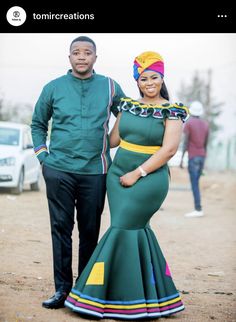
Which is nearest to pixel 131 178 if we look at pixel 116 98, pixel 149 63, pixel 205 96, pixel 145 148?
pixel 145 148

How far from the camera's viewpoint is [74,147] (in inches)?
175

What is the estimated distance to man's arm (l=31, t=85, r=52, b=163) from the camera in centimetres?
458

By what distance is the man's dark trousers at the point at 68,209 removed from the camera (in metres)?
4.52

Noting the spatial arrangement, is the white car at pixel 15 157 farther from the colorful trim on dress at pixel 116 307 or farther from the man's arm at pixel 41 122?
the colorful trim on dress at pixel 116 307

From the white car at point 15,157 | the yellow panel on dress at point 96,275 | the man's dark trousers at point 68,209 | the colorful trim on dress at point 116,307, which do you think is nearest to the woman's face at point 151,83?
the man's dark trousers at point 68,209

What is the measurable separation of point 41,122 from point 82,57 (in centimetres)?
52

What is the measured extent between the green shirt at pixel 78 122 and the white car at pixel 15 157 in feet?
27.9

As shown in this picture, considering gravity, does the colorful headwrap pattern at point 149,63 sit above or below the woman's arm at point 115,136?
above

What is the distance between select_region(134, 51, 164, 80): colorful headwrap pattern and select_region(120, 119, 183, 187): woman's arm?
1.12ft

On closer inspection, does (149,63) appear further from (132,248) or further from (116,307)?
(116,307)

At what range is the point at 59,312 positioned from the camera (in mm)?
4406

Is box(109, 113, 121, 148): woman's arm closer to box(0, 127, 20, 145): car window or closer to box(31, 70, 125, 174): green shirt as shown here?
box(31, 70, 125, 174): green shirt

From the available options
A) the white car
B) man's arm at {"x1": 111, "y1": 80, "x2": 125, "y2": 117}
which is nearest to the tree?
the white car
